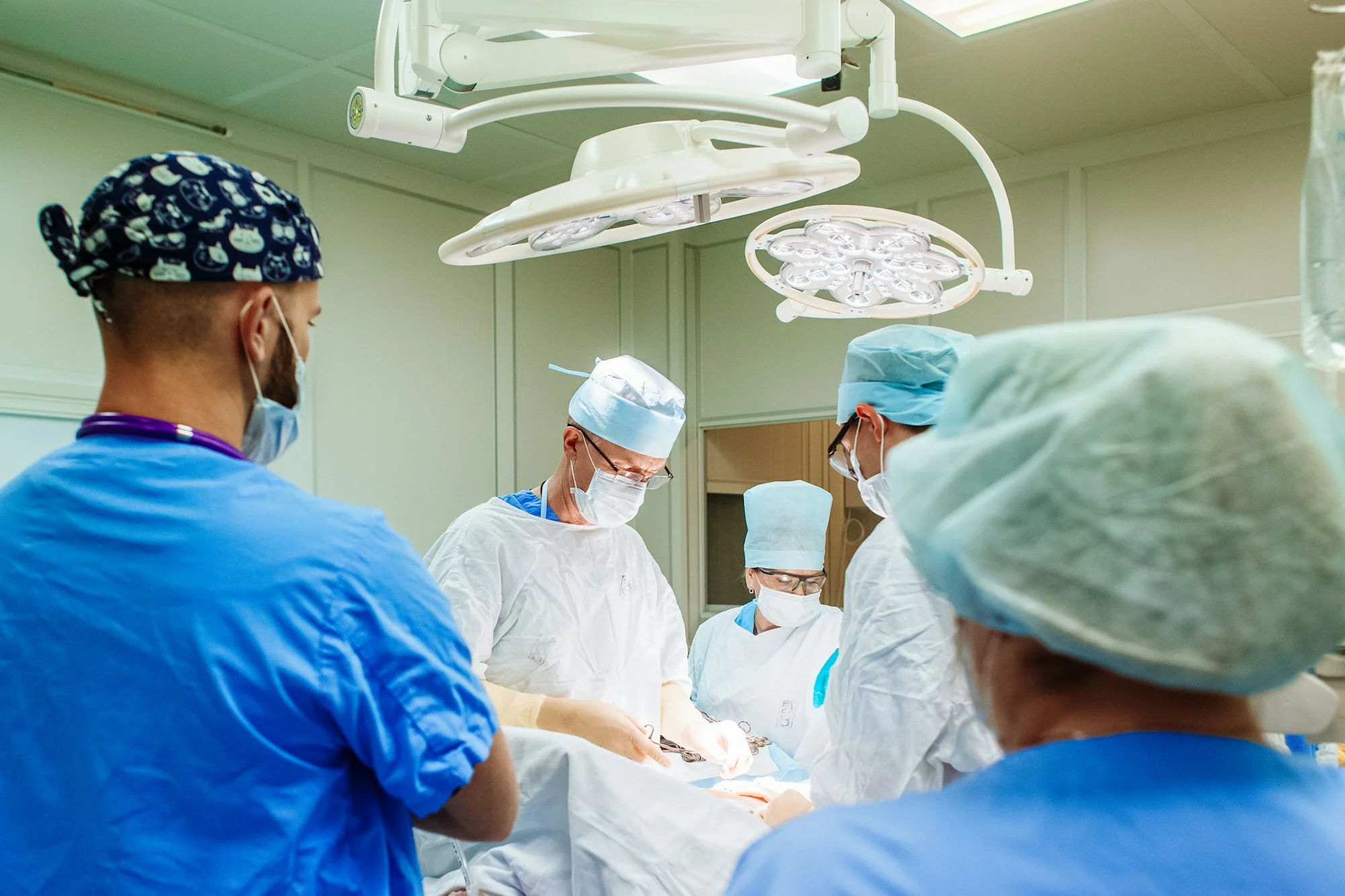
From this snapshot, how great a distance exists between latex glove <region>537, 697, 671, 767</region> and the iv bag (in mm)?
1240

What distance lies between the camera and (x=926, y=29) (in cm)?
273

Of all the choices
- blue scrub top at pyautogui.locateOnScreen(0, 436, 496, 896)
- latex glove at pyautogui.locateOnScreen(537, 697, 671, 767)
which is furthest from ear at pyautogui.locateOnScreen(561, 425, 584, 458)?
blue scrub top at pyautogui.locateOnScreen(0, 436, 496, 896)

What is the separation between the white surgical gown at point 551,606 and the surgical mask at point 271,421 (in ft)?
3.38

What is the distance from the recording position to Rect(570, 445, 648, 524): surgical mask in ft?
7.53

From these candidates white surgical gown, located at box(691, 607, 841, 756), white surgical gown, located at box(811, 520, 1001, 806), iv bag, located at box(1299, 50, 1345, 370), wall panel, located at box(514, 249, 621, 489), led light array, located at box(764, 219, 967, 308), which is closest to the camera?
iv bag, located at box(1299, 50, 1345, 370)

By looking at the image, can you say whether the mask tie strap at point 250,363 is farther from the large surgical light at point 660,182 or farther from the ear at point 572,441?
the ear at point 572,441

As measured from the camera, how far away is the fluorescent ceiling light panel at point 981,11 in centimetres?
262

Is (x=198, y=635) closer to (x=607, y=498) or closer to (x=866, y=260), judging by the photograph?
(x=866, y=260)

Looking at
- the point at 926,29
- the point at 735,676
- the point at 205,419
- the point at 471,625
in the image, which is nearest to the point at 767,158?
the point at 205,419

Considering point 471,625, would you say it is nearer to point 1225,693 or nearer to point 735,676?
point 735,676

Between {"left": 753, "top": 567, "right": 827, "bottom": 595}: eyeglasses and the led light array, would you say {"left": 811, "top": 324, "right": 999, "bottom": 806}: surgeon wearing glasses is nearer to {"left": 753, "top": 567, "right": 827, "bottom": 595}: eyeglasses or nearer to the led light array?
the led light array

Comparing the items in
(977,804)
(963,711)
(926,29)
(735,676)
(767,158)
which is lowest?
(735,676)

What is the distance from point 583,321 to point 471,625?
8.63 ft

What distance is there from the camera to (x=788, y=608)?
3184mm
